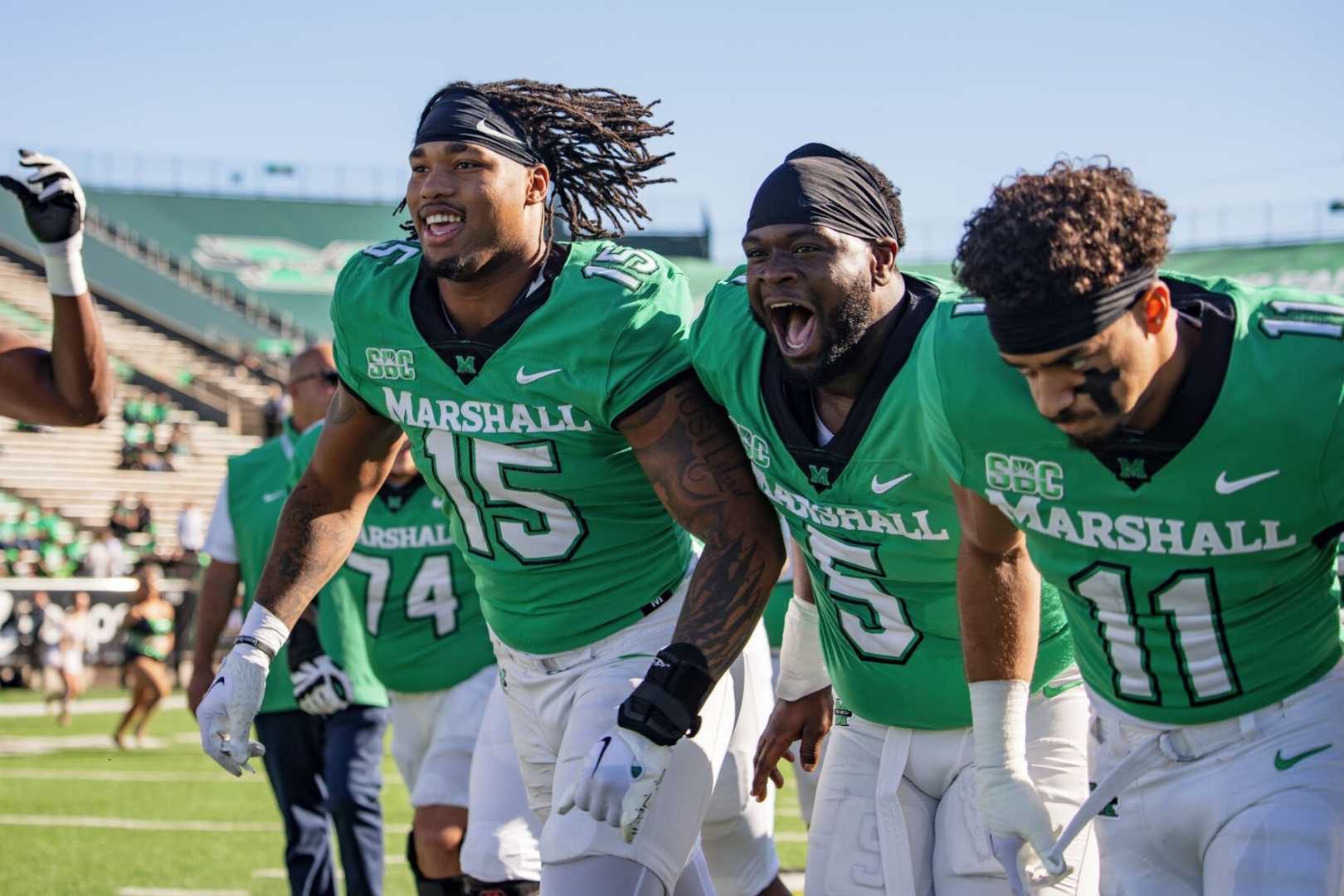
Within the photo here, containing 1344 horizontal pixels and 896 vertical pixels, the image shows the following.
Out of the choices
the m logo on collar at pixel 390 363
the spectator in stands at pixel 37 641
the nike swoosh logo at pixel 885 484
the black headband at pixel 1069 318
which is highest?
the black headband at pixel 1069 318

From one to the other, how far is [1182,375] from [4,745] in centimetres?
1198

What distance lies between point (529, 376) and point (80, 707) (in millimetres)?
13871

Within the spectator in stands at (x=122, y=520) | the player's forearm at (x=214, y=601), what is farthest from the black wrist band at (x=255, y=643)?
the spectator in stands at (x=122, y=520)

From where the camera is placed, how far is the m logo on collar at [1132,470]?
2801 millimetres

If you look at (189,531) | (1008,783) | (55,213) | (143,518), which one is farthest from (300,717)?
(143,518)

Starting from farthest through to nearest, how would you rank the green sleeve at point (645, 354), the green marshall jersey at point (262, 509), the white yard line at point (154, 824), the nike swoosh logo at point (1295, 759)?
the white yard line at point (154, 824) < the green marshall jersey at point (262, 509) < the green sleeve at point (645, 354) < the nike swoosh logo at point (1295, 759)

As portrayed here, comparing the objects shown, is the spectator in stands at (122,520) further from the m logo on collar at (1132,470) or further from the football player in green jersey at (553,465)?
the m logo on collar at (1132,470)

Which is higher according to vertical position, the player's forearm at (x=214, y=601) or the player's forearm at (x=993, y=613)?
the player's forearm at (x=993, y=613)

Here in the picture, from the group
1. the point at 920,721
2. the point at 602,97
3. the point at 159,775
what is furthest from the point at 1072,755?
the point at 159,775

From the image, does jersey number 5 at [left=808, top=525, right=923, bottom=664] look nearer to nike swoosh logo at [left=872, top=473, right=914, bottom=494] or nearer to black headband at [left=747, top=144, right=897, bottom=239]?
nike swoosh logo at [left=872, top=473, right=914, bottom=494]

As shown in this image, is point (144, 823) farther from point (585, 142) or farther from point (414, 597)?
point (585, 142)

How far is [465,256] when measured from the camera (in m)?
3.74

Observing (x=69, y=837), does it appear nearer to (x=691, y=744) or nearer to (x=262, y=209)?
(x=691, y=744)

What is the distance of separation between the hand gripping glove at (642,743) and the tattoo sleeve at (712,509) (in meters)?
0.10
